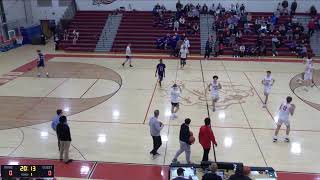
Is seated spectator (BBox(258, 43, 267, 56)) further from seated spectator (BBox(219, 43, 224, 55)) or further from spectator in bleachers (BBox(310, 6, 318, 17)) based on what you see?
spectator in bleachers (BBox(310, 6, 318, 17))

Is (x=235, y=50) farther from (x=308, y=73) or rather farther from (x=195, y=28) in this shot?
(x=308, y=73)

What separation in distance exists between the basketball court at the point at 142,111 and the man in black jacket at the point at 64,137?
14.9 inches

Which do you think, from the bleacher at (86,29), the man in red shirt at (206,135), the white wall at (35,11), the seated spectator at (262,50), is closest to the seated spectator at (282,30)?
the seated spectator at (262,50)

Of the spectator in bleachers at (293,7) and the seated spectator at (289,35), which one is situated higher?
the spectator in bleachers at (293,7)

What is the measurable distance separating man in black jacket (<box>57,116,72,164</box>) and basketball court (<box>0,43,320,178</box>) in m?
0.38

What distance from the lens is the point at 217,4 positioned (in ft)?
104

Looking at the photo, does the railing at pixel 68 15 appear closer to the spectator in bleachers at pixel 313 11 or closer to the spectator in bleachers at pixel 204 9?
the spectator in bleachers at pixel 204 9

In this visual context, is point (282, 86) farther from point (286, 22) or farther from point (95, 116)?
point (286, 22)

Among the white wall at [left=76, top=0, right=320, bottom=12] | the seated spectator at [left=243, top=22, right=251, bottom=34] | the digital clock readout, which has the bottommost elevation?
the digital clock readout

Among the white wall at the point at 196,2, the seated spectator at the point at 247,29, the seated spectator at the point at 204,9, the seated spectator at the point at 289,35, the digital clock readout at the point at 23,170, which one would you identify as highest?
the white wall at the point at 196,2

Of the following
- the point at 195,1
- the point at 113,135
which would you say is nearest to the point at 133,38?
the point at 195,1

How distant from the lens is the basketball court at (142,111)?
10570 mm

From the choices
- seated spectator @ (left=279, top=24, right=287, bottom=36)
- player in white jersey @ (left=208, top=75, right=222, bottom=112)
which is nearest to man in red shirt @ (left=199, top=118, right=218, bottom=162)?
player in white jersey @ (left=208, top=75, right=222, bottom=112)

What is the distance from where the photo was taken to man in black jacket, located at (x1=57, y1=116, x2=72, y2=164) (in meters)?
9.49
